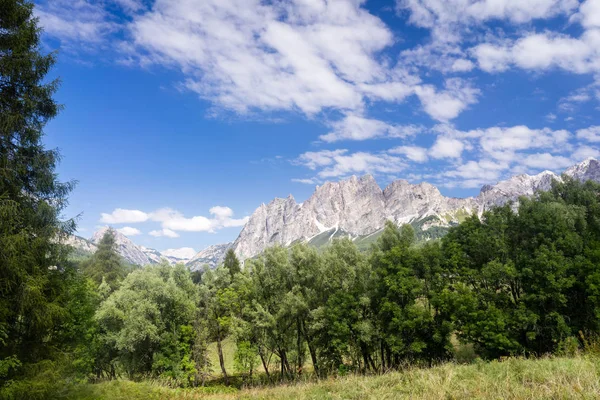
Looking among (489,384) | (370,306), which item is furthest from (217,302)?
(489,384)

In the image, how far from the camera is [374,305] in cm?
2588

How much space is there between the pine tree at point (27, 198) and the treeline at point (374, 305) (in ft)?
38.0

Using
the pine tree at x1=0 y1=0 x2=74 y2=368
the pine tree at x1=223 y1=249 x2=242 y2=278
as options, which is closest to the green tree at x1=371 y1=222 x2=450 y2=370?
the pine tree at x1=0 y1=0 x2=74 y2=368

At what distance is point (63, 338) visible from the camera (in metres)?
12.9

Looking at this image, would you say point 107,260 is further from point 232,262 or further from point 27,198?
point 27,198

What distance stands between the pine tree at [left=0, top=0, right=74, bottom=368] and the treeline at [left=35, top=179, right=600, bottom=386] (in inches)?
456

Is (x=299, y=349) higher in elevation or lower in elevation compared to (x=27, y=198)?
lower

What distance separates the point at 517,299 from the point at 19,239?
3051 cm

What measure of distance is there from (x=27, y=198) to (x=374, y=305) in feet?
74.6

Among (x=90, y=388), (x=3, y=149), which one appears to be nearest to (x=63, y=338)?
(x=90, y=388)

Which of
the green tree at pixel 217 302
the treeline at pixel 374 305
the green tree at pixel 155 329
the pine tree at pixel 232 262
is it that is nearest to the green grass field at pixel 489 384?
the treeline at pixel 374 305

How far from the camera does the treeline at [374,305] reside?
2372 cm

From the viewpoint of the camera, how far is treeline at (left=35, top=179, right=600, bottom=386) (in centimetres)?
2372

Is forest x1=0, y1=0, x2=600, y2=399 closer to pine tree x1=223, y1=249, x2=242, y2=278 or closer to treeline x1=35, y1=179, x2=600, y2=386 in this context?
treeline x1=35, y1=179, x2=600, y2=386
